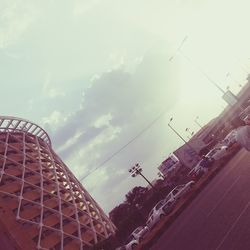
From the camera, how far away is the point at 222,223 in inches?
524

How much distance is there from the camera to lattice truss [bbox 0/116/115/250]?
2711cm

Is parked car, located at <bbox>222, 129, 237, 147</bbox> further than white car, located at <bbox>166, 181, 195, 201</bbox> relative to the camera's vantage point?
Yes

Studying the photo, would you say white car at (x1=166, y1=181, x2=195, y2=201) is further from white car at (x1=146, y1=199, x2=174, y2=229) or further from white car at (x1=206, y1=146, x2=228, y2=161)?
white car at (x1=206, y1=146, x2=228, y2=161)

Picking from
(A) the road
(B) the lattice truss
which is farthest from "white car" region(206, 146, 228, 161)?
(B) the lattice truss

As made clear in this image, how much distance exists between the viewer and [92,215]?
34.5 meters

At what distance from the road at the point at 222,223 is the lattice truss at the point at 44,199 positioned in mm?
9974

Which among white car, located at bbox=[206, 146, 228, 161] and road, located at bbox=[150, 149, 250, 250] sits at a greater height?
white car, located at bbox=[206, 146, 228, 161]

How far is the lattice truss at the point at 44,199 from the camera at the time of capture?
2711 centimetres

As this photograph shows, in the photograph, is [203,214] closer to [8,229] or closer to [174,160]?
[8,229]

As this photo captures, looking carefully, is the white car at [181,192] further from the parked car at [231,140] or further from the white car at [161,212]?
the parked car at [231,140]

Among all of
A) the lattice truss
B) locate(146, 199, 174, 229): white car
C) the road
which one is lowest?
the road

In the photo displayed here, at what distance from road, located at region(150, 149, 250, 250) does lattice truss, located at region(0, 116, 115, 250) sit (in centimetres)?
997

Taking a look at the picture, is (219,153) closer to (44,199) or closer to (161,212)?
(161,212)

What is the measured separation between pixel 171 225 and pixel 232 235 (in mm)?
11396
